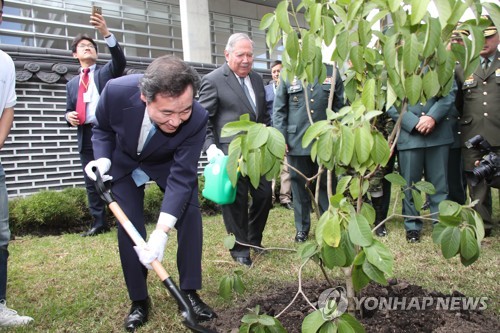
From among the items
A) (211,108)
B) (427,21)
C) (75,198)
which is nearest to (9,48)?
(75,198)

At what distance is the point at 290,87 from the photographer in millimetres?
4555

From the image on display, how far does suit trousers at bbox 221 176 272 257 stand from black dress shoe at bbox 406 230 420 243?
1385 mm

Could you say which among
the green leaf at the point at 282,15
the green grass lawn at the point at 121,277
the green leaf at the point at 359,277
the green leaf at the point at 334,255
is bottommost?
the green grass lawn at the point at 121,277

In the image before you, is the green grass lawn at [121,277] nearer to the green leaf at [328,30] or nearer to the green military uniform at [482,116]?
the green military uniform at [482,116]

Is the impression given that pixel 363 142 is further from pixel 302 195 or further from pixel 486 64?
pixel 486 64

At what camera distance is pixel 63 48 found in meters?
9.34

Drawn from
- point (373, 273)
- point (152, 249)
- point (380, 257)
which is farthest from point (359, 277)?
point (152, 249)

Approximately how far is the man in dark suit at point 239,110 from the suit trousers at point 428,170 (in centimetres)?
139

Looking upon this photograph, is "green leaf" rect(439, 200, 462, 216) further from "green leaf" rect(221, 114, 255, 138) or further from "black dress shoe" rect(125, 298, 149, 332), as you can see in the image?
"black dress shoe" rect(125, 298, 149, 332)

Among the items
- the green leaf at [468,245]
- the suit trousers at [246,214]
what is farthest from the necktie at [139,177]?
the green leaf at [468,245]

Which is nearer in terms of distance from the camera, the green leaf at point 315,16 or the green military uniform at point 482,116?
the green leaf at point 315,16

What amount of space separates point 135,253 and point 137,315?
36cm

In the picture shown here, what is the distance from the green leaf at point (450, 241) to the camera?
5.46 ft

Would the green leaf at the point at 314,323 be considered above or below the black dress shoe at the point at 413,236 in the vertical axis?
above
